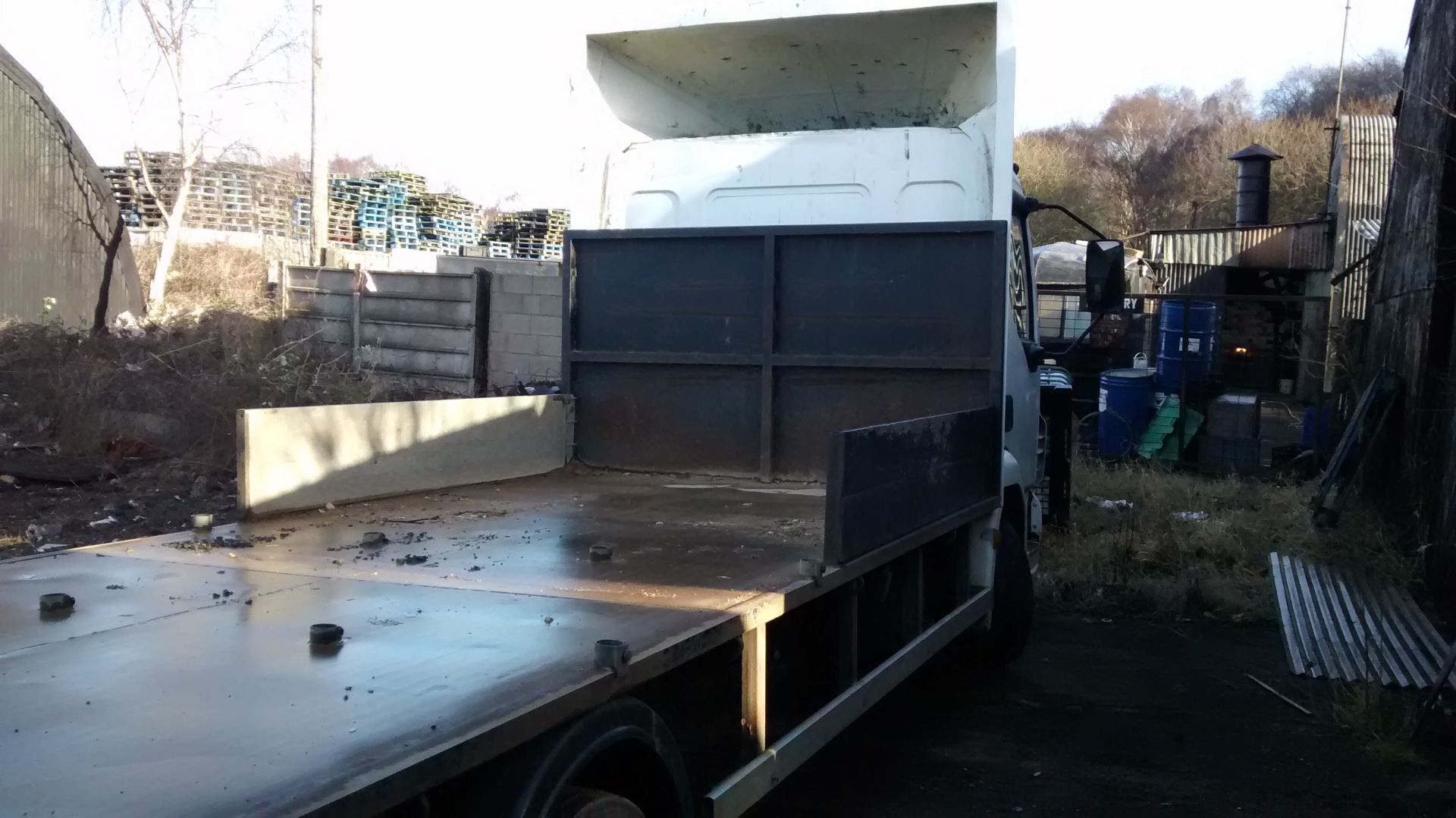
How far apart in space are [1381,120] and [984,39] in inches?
664

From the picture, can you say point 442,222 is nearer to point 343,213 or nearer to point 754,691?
point 343,213

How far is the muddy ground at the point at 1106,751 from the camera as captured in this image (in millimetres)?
4648

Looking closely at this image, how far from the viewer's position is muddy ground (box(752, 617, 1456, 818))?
4.65 m

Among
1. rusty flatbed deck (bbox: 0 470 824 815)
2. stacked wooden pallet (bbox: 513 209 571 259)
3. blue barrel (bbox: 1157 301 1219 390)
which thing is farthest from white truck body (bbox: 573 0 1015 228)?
stacked wooden pallet (bbox: 513 209 571 259)

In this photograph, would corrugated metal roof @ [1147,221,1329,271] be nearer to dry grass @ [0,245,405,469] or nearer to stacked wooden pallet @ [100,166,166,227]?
dry grass @ [0,245,405,469]

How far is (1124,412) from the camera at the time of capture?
554 inches

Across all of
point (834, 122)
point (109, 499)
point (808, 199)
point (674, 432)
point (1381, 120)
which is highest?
point (1381, 120)

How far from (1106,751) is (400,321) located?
11392 mm

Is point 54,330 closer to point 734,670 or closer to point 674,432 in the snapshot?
point 674,432

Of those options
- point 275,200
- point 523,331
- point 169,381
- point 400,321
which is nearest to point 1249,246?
point 523,331

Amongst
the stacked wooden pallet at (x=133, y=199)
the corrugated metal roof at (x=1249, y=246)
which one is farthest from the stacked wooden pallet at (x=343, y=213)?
the corrugated metal roof at (x=1249, y=246)

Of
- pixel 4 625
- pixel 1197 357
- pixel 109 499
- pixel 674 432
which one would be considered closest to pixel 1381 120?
pixel 1197 357

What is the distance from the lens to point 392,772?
1908 millimetres

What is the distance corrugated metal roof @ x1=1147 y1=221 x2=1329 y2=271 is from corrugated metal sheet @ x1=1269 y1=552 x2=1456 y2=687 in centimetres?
1744
